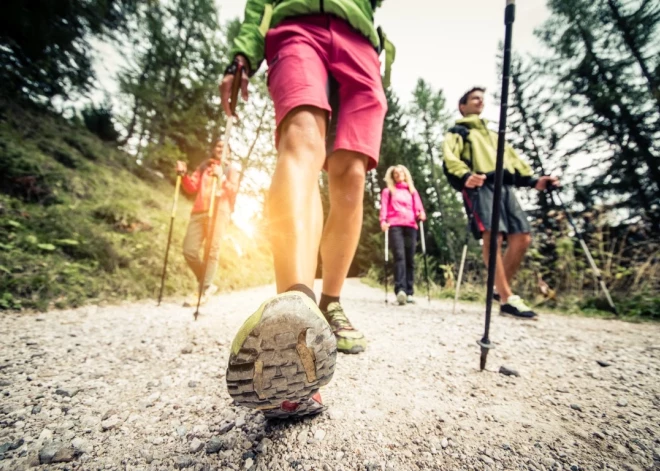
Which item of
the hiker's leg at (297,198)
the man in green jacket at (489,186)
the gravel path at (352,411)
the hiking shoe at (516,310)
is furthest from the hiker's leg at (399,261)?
the hiker's leg at (297,198)

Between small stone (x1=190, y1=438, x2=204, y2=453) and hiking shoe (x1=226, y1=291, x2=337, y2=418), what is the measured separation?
26 cm

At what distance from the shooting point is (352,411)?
0.90 meters

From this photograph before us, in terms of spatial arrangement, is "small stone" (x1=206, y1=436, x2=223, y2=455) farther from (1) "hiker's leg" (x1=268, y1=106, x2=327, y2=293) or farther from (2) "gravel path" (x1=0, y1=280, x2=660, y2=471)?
(1) "hiker's leg" (x1=268, y1=106, x2=327, y2=293)

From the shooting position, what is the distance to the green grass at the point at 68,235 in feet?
8.98

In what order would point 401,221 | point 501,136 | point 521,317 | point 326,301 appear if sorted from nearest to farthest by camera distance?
point 501,136 → point 326,301 → point 521,317 → point 401,221

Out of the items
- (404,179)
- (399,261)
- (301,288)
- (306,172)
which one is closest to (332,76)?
(306,172)

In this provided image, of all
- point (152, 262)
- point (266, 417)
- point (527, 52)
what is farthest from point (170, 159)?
point (527, 52)

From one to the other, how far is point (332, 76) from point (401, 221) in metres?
3.97

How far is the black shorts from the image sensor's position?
9.95 feet

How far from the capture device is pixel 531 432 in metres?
0.80

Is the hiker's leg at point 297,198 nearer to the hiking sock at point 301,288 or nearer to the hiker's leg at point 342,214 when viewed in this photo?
the hiking sock at point 301,288

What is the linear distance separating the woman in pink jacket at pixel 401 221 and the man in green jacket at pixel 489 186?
66.5 inches

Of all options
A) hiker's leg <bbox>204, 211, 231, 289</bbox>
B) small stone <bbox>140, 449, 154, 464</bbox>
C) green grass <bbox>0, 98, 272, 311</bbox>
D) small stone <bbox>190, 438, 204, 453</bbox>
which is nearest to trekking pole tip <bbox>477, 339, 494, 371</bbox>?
small stone <bbox>190, 438, 204, 453</bbox>

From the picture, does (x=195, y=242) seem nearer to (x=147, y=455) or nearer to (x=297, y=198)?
(x=297, y=198)
